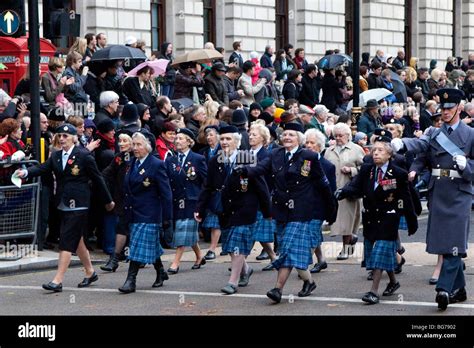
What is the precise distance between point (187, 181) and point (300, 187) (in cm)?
292

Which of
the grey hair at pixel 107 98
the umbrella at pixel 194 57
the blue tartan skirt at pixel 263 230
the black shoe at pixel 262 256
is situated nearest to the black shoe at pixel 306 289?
the blue tartan skirt at pixel 263 230

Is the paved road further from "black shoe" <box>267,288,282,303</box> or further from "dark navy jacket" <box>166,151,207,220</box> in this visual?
"dark navy jacket" <box>166,151,207,220</box>

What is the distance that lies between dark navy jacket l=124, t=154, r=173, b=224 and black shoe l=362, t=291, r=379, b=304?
8.11 feet

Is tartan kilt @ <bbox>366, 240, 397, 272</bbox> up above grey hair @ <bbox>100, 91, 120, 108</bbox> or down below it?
below

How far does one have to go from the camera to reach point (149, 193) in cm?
1259

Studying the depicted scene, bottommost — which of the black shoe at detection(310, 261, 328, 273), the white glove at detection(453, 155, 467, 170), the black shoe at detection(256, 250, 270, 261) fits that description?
the black shoe at detection(256, 250, 270, 261)

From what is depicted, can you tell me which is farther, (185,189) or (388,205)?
(185,189)

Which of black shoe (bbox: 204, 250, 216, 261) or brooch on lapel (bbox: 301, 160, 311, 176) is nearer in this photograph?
brooch on lapel (bbox: 301, 160, 311, 176)

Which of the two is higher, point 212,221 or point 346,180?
point 346,180

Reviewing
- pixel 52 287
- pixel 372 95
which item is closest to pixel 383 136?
pixel 52 287

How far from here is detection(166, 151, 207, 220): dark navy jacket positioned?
14273mm

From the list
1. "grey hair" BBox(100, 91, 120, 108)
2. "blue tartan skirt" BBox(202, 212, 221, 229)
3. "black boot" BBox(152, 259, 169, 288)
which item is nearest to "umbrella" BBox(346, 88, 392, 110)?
"grey hair" BBox(100, 91, 120, 108)

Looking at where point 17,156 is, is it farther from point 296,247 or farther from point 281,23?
point 281,23
